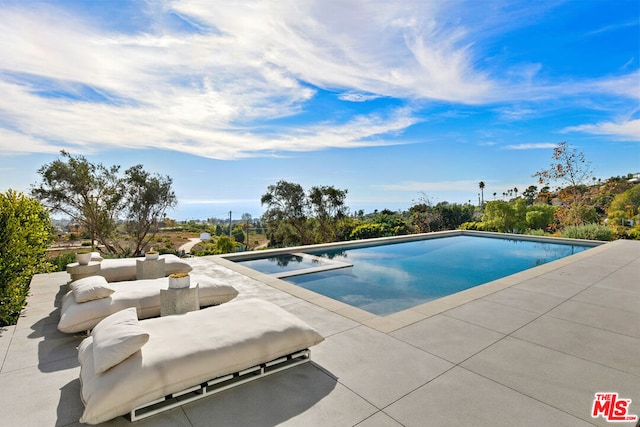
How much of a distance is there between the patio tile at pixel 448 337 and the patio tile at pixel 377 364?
149 mm

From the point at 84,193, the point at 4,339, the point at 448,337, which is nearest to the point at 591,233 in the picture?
the point at 448,337

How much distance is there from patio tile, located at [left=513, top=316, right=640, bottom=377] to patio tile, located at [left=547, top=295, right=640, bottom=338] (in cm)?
19

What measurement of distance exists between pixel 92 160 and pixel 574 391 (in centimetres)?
1451

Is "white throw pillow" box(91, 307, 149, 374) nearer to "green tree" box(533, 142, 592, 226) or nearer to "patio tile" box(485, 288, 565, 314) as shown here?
"patio tile" box(485, 288, 565, 314)

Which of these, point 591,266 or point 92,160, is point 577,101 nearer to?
point 591,266

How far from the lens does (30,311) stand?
13.1ft

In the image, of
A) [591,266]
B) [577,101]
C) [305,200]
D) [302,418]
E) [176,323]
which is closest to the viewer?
[302,418]

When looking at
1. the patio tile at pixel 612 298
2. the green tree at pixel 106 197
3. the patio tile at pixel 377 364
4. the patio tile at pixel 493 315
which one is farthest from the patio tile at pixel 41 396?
the green tree at pixel 106 197

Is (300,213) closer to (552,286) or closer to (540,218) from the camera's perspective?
(552,286)

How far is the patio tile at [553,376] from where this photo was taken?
2178mm

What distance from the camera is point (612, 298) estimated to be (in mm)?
4570

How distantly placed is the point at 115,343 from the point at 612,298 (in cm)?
642

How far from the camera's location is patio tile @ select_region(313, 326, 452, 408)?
7.47ft

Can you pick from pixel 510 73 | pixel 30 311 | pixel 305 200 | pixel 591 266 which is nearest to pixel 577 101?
pixel 510 73
